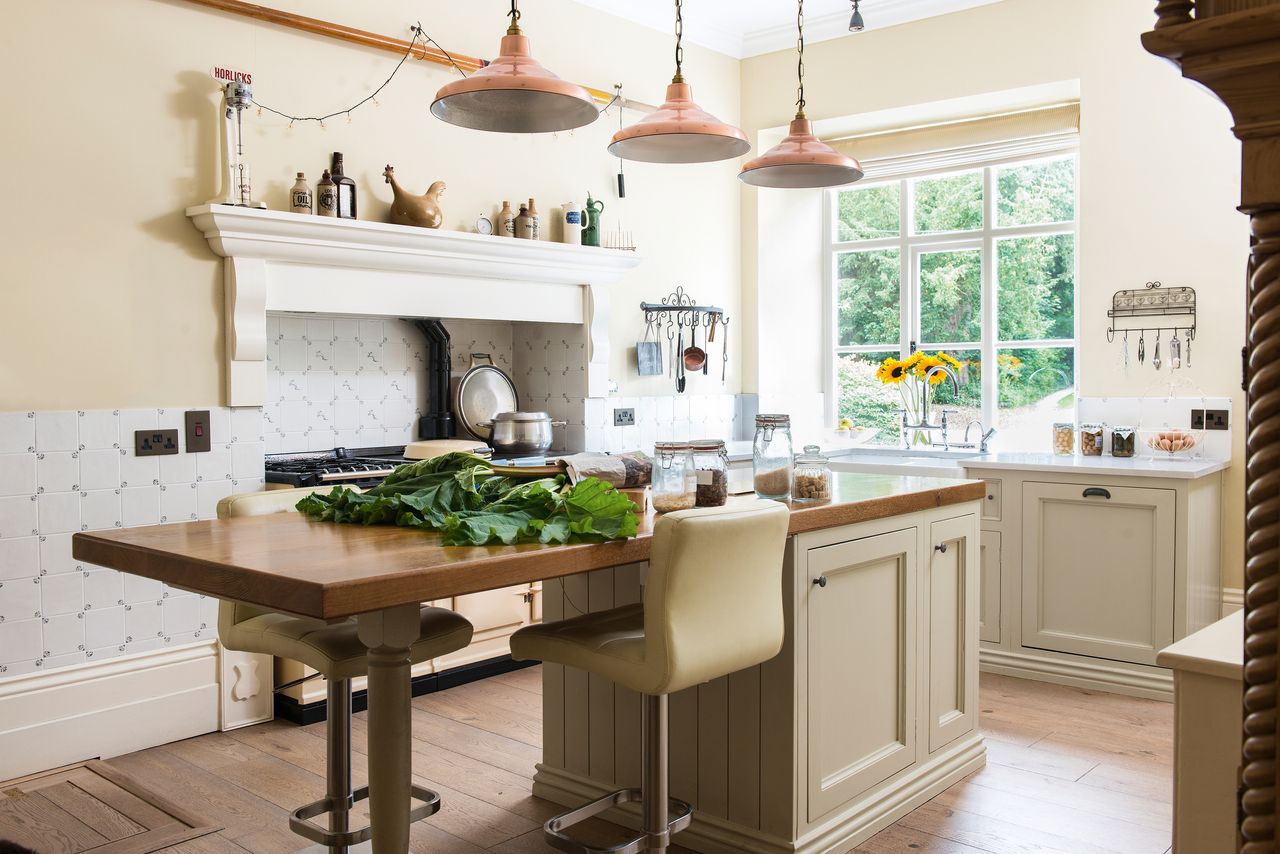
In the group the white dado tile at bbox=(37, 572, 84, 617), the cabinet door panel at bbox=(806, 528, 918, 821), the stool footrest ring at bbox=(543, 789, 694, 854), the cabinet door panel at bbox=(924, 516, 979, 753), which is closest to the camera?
the stool footrest ring at bbox=(543, 789, 694, 854)

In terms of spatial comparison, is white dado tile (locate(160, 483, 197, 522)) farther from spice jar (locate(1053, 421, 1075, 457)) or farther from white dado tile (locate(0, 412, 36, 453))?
spice jar (locate(1053, 421, 1075, 457))

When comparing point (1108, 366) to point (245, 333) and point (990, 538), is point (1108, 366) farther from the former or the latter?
point (245, 333)

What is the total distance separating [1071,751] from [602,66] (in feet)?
12.4

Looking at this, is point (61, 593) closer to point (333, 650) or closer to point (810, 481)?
point (333, 650)

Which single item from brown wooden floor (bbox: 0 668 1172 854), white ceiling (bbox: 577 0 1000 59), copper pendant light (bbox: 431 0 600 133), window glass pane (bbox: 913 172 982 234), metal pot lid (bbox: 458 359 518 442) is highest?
white ceiling (bbox: 577 0 1000 59)

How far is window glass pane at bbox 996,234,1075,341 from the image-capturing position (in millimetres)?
5430

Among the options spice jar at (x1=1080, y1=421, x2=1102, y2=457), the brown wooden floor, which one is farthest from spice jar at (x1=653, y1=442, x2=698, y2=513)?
spice jar at (x1=1080, y1=421, x2=1102, y2=457)

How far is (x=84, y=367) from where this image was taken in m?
3.45

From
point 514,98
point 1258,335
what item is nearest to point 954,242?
point 514,98

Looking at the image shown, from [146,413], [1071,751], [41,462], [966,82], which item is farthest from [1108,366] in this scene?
[41,462]

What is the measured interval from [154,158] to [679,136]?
1873 millimetres

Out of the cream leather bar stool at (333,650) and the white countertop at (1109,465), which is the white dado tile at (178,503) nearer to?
the cream leather bar stool at (333,650)

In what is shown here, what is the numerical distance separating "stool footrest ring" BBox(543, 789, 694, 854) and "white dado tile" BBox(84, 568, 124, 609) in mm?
1867

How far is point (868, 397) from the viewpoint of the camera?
619cm
